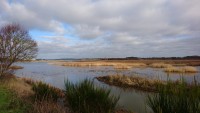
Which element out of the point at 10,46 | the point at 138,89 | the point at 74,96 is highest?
the point at 10,46

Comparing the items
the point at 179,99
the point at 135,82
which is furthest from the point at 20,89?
the point at 135,82

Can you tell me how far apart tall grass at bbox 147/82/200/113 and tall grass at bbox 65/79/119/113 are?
2.26 meters

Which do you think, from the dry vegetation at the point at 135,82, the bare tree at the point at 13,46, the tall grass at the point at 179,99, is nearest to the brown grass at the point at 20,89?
the bare tree at the point at 13,46

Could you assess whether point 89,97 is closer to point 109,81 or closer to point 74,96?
point 74,96

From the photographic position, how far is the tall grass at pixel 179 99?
235 inches

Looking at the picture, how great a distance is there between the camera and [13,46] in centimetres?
1847

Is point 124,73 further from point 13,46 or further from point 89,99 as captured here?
point 89,99

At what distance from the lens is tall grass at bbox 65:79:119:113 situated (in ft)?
29.0

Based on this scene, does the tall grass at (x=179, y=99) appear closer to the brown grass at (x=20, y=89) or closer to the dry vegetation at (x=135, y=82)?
the brown grass at (x=20, y=89)

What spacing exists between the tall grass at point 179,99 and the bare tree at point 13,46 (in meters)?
14.3

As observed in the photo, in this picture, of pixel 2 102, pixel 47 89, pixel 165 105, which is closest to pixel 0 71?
pixel 47 89

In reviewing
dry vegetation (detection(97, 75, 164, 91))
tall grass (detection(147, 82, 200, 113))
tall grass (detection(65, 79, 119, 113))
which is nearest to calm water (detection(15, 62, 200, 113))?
tall grass (detection(147, 82, 200, 113))

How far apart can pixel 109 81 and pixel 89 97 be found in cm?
1841

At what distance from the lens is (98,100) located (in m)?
9.20
